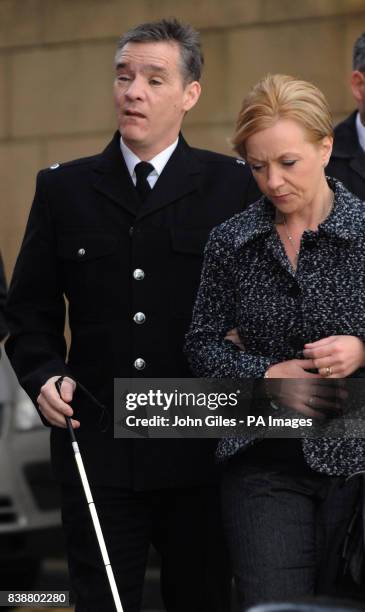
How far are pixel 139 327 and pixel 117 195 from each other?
428 millimetres

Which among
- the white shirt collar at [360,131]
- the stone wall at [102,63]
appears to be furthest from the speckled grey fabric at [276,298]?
the stone wall at [102,63]

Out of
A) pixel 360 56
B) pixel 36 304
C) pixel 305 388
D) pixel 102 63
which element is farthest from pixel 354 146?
pixel 102 63

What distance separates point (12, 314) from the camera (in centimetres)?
493

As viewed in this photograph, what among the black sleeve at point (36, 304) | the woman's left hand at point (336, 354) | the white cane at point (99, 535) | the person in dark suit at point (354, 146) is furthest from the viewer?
the person in dark suit at point (354, 146)

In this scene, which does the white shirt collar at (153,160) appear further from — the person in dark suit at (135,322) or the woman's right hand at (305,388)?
the woman's right hand at (305,388)

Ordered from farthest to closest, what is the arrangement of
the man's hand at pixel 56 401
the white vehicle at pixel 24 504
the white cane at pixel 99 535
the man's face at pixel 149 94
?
1. the white vehicle at pixel 24 504
2. the man's face at pixel 149 94
3. the man's hand at pixel 56 401
4. the white cane at pixel 99 535

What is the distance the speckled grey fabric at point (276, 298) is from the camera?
13.2 feet

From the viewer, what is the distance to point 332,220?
4086 millimetres

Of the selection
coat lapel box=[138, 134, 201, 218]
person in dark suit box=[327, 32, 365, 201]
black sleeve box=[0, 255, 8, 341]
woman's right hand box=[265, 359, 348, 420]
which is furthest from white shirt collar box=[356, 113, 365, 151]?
woman's right hand box=[265, 359, 348, 420]

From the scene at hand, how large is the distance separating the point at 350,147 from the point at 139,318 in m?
1.08

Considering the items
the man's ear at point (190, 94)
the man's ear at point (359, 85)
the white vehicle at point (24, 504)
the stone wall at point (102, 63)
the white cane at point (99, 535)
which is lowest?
the white vehicle at point (24, 504)

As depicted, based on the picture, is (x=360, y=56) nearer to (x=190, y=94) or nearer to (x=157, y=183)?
(x=190, y=94)

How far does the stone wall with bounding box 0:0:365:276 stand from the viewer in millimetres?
10562

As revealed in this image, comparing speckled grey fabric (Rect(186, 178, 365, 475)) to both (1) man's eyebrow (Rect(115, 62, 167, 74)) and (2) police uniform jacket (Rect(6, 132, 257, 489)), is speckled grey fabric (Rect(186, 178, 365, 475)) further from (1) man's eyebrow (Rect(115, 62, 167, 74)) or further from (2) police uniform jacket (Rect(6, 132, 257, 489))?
(1) man's eyebrow (Rect(115, 62, 167, 74))
